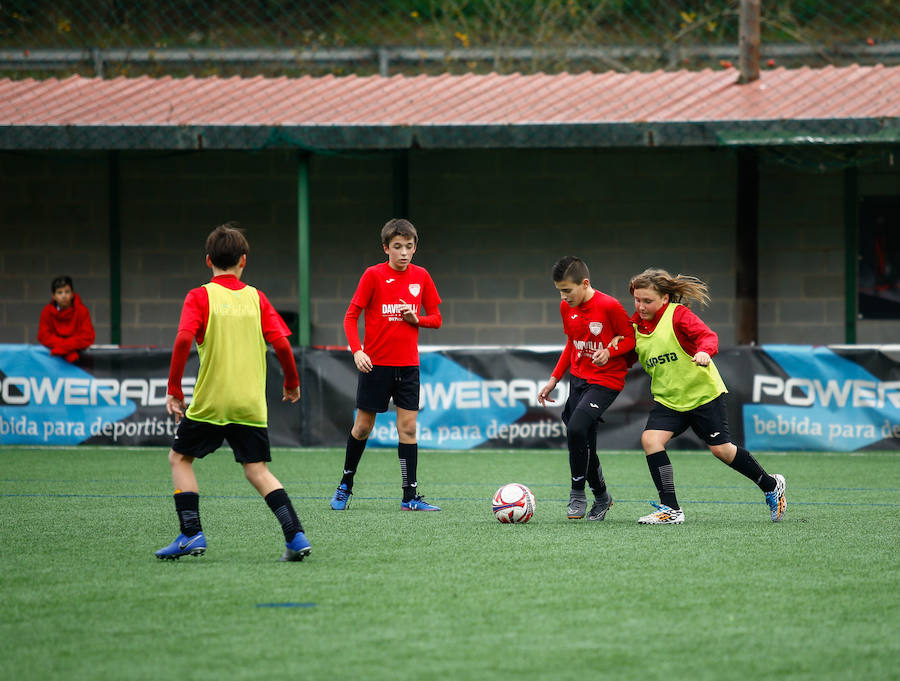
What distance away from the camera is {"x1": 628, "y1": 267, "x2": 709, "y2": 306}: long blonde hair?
7250mm

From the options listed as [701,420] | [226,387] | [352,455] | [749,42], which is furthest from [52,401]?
[749,42]

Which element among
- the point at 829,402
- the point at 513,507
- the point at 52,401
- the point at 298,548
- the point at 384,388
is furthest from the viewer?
the point at 52,401

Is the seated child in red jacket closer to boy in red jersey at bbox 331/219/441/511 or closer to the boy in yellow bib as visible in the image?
boy in red jersey at bbox 331/219/441/511

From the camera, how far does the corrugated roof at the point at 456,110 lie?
13.4 meters

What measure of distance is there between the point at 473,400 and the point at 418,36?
36.7 ft

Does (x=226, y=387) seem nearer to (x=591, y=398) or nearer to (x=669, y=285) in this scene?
(x=591, y=398)

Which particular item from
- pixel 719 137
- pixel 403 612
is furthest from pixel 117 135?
pixel 403 612

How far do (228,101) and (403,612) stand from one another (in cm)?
1154

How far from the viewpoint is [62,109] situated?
15.0 m

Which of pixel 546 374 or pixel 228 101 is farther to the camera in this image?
pixel 228 101

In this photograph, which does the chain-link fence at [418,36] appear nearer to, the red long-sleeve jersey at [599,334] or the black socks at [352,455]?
the black socks at [352,455]

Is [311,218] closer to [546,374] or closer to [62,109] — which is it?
[62,109]

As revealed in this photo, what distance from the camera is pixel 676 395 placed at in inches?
288

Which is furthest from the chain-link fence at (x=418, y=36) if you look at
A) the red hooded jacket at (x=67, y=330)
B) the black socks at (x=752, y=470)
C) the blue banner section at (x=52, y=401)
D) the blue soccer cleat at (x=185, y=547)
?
the blue soccer cleat at (x=185, y=547)
